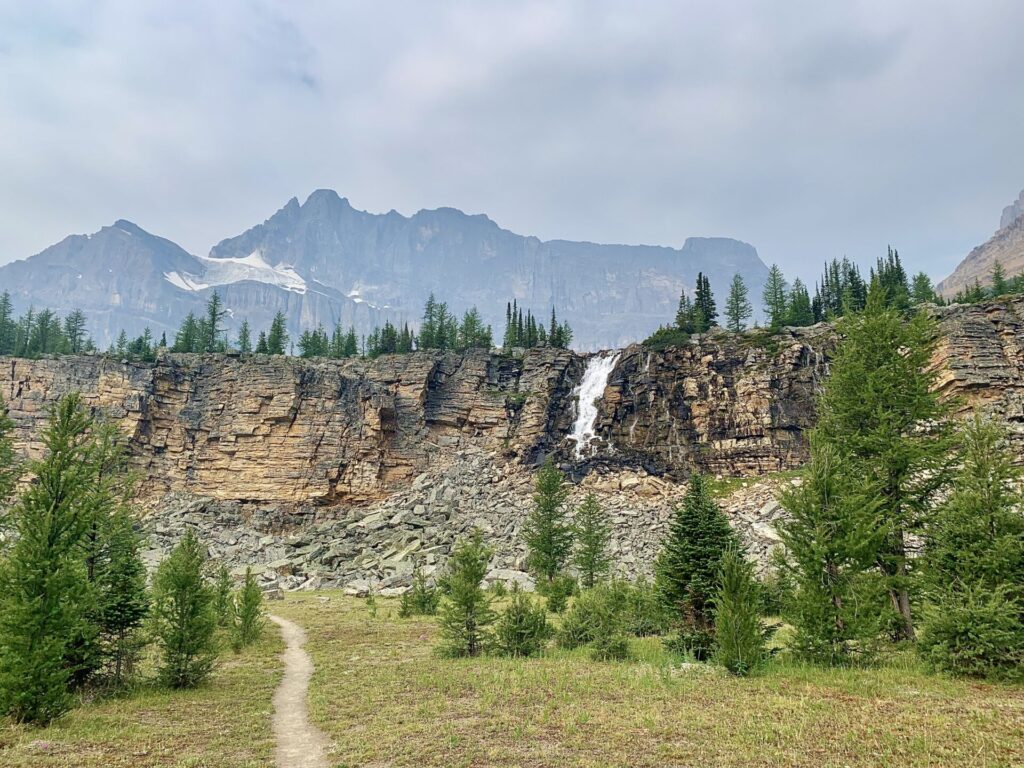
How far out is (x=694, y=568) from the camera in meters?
17.7

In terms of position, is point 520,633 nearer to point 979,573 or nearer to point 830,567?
point 830,567

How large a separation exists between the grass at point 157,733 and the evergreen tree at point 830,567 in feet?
46.3

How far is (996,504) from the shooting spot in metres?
14.8

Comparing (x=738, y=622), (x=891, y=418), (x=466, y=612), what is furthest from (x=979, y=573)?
(x=466, y=612)

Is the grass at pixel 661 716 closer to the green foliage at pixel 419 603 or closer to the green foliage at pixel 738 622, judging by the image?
the green foliage at pixel 738 622

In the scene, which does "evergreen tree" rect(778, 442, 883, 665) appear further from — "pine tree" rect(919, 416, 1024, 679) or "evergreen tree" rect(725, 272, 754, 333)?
"evergreen tree" rect(725, 272, 754, 333)

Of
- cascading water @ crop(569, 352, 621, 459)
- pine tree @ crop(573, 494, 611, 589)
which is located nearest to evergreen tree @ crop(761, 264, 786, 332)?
cascading water @ crop(569, 352, 621, 459)

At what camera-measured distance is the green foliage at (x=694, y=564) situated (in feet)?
57.2

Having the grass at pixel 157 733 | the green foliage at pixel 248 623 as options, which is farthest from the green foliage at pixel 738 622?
the green foliage at pixel 248 623

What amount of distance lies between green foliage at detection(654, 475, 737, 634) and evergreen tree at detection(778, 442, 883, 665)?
6.87ft

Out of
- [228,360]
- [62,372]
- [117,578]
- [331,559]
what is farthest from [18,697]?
[62,372]

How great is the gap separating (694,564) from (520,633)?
23.8 feet

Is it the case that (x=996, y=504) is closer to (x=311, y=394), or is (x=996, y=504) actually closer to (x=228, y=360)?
(x=311, y=394)

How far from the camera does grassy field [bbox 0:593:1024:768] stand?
379 inches
